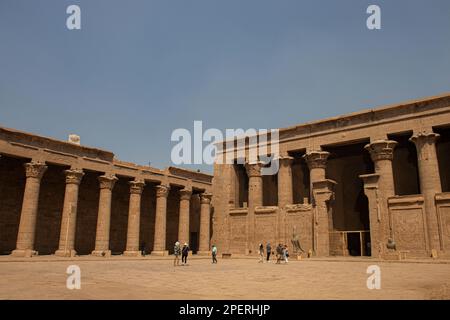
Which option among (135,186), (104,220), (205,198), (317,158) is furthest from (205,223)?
(317,158)

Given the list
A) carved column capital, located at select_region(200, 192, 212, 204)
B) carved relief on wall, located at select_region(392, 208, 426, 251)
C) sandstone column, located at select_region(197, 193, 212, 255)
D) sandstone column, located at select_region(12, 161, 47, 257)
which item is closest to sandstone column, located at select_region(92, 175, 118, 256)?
sandstone column, located at select_region(12, 161, 47, 257)

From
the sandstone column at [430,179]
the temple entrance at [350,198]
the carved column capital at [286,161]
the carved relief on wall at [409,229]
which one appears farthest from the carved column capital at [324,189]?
the sandstone column at [430,179]

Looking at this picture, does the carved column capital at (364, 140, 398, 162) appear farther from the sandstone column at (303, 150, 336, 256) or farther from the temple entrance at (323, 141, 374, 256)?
the sandstone column at (303, 150, 336, 256)

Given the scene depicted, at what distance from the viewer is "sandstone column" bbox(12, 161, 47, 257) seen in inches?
891

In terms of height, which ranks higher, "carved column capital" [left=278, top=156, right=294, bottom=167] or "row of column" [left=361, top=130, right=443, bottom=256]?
"carved column capital" [left=278, top=156, right=294, bottom=167]

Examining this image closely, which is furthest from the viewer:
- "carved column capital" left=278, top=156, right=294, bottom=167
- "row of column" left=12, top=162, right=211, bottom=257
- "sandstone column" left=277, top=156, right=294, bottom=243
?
"carved column capital" left=278, top=156, right=294, bottom=167

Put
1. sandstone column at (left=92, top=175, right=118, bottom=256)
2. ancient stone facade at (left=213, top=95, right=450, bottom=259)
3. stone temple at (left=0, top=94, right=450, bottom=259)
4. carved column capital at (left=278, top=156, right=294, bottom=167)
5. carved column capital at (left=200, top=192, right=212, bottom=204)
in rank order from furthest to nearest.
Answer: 1. carved column capital at (left=200, top=192, right=212, bottom=204)
2. carved column capital at (left=278, top=156, right=294, bottom=167)
3. sandstone column at (left=92, top=175, right=118, bottom=256)
4. ancient stone facade at (left=213, top=95, right=450, bottom=259)
5. stone temple at (left=0, top=94, right=450, bottom=259)

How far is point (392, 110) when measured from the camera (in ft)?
86.9

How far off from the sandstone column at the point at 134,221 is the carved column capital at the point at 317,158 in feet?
45.0

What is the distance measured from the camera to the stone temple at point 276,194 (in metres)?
24.3

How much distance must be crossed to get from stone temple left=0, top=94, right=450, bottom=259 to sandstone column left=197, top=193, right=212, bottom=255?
0.10m

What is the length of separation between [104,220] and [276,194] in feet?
51.2

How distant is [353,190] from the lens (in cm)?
3153
